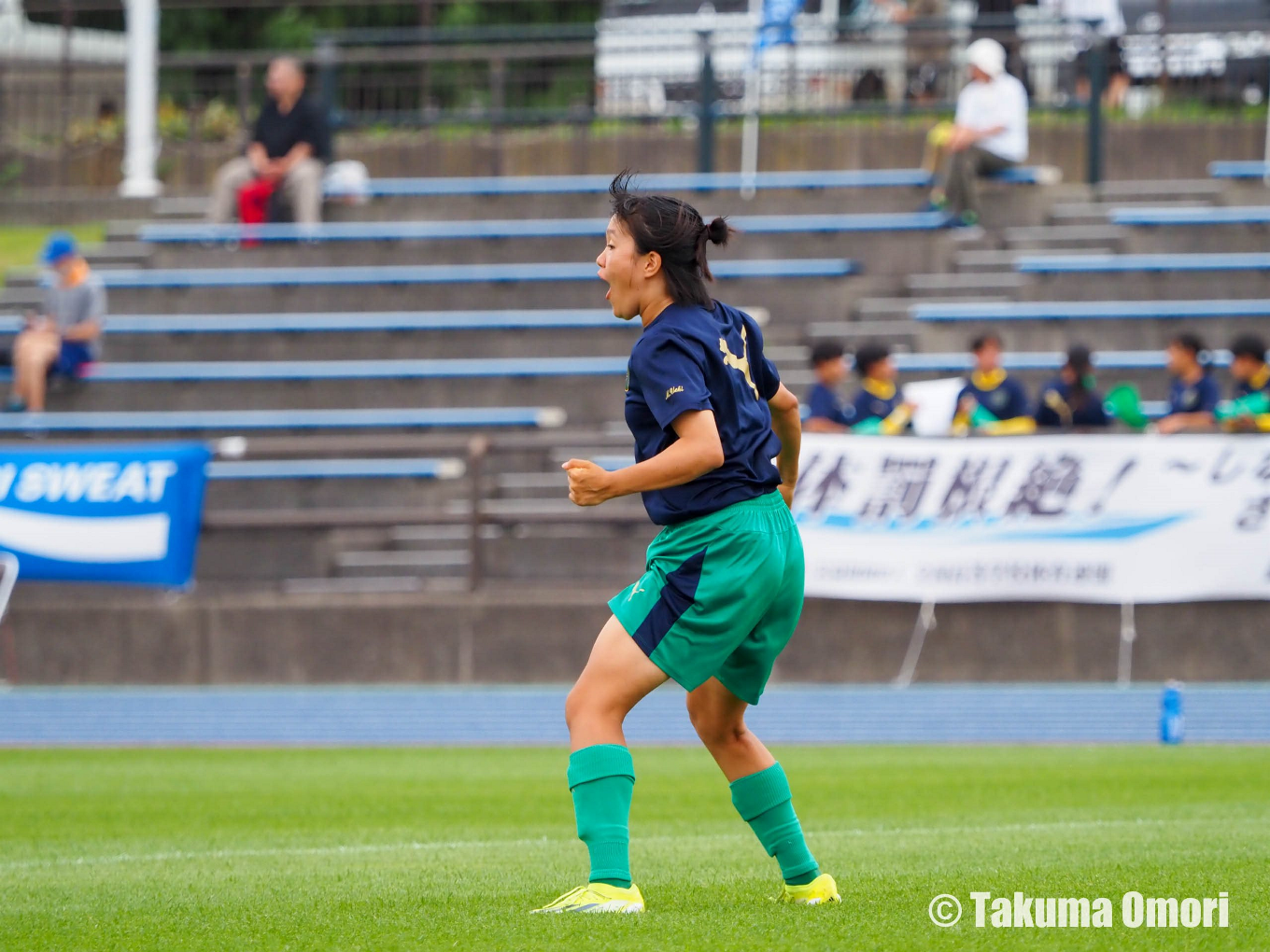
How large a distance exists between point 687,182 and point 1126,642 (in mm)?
8670

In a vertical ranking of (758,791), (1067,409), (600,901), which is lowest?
(600,901)

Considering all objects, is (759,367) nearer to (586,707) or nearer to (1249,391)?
(586,707)

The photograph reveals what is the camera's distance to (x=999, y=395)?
14047mm

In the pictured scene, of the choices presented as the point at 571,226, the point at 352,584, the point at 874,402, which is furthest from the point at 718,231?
the point at 571,226

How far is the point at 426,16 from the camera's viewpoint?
33.2 meters

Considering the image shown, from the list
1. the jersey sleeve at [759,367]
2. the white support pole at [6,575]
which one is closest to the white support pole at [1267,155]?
the white support pole at [6,575]

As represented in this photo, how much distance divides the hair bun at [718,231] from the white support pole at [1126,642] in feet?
30.4

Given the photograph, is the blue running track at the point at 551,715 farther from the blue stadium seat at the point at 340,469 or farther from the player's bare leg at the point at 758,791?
the player's bare leg at the point at 758,791

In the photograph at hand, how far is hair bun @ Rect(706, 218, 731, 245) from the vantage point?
4.93 m

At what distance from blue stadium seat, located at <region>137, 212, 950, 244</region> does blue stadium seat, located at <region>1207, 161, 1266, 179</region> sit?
326 centimetres

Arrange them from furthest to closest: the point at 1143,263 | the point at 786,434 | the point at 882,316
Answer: the point at 882,316
the point at 1143,263
the point at 786,434

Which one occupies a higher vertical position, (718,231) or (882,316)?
(718,231)

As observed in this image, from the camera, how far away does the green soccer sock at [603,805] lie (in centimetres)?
468

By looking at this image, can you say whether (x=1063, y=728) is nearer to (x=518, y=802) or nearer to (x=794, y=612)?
(x=518, y=802)
